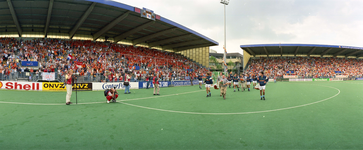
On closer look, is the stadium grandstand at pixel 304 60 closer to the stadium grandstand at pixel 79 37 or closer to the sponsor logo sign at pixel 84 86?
the stadium grandstand at pixel 79 37

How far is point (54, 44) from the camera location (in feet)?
94.2

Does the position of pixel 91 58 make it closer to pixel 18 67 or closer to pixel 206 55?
pixel 18 67

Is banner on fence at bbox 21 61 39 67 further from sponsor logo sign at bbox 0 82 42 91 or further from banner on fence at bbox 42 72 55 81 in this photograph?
banner on fence at bbox 42 72 55 81

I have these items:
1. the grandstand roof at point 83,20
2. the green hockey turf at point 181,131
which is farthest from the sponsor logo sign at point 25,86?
the green hockey turf at point 181,131

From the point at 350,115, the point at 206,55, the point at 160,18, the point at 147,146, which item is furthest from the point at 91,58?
the point at 206,55

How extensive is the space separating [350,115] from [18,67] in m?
32.5

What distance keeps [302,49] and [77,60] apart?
59.1 metres

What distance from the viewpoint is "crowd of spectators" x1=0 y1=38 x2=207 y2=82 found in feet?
74.3

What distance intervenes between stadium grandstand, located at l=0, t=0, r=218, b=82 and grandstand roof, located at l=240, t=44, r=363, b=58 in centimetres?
2439

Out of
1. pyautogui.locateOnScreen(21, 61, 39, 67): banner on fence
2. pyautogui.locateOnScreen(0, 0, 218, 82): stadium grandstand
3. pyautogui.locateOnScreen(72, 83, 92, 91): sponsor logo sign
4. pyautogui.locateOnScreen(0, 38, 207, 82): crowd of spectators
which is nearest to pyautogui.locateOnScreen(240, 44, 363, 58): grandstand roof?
pyautogui.locateOnScreen(0, 0, 218, 82): stadium grandstand

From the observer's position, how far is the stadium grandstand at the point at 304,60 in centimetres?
5288

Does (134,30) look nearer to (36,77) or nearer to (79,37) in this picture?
(79,37)

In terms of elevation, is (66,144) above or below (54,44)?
below

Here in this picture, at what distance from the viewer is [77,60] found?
87.6 ft
